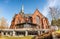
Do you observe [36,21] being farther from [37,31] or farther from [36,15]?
[37,31]

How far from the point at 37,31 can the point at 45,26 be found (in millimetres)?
23143

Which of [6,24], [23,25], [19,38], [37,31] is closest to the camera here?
[19,38]

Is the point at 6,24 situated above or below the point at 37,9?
below

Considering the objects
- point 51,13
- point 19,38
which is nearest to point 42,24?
point 51,13

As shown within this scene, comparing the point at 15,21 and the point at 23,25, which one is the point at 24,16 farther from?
the point at 23,25

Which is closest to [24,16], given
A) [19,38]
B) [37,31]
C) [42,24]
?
[42,24]

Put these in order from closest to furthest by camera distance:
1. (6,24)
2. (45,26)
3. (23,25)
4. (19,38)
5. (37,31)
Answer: (19,38)
(37,31)
(23,25)
(45,26)
(6,24)

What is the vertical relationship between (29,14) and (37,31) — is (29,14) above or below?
above

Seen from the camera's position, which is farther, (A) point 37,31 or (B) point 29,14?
(B) point 29,14

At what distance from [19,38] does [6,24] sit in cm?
5578

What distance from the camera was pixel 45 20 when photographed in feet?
313

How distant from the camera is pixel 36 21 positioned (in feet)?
308

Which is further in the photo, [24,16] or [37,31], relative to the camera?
[24,16]

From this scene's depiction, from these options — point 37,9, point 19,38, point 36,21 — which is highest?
point 37,9
